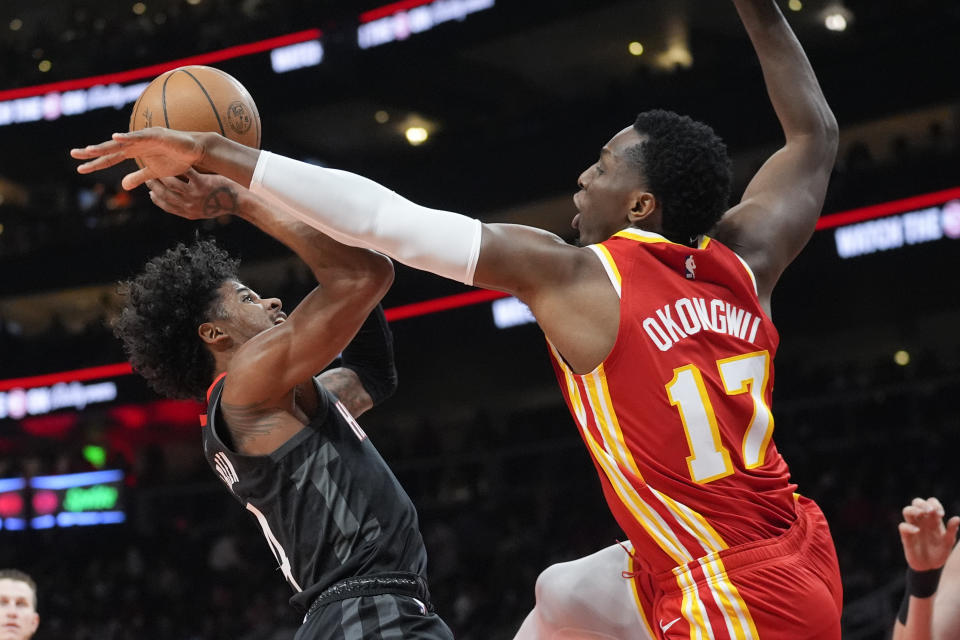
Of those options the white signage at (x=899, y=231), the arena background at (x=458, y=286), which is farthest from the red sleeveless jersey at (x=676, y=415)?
the white signage at (x=899, y=231)

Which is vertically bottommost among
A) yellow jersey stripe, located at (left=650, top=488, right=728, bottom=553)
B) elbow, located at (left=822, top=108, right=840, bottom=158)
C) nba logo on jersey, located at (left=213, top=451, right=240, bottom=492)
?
yellow jersey stripe, located at (left=650, top=488, right=728, bottom=553)

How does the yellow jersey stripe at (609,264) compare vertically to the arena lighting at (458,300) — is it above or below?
above

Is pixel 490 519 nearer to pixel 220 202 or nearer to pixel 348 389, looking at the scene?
pixel 348 389

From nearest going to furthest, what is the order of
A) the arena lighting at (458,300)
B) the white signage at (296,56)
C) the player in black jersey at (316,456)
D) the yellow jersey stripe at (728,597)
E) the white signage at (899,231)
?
1. the yellow jersey stripe at (728,597)
2. the player in black jersey at (316,456)
3. the white signage at (899,231)
4. the arena lighting at (458,300)
5. the white signage at (296,56)

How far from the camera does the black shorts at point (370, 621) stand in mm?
2889

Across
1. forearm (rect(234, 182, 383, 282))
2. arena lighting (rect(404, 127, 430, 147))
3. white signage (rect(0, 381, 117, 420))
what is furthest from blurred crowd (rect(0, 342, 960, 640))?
forearm (rect(234, 182, 383, 282))

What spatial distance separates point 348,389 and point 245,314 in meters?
0.50

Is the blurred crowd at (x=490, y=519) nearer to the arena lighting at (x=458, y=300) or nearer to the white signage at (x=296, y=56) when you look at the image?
the arena lighting at (x=458, y=300)

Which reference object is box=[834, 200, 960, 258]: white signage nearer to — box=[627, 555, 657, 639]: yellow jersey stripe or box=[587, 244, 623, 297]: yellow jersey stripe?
box=[627, 555, 657, 639]: yellow jersey stripe

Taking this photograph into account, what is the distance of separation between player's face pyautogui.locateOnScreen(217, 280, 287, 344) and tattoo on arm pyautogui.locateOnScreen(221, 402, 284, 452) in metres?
0.36

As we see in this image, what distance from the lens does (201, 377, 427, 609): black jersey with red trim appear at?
9.79 feet

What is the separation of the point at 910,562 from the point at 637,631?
794 millimetres

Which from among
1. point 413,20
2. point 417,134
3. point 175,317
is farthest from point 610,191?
point 417,134

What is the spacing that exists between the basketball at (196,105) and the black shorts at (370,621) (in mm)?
1430
